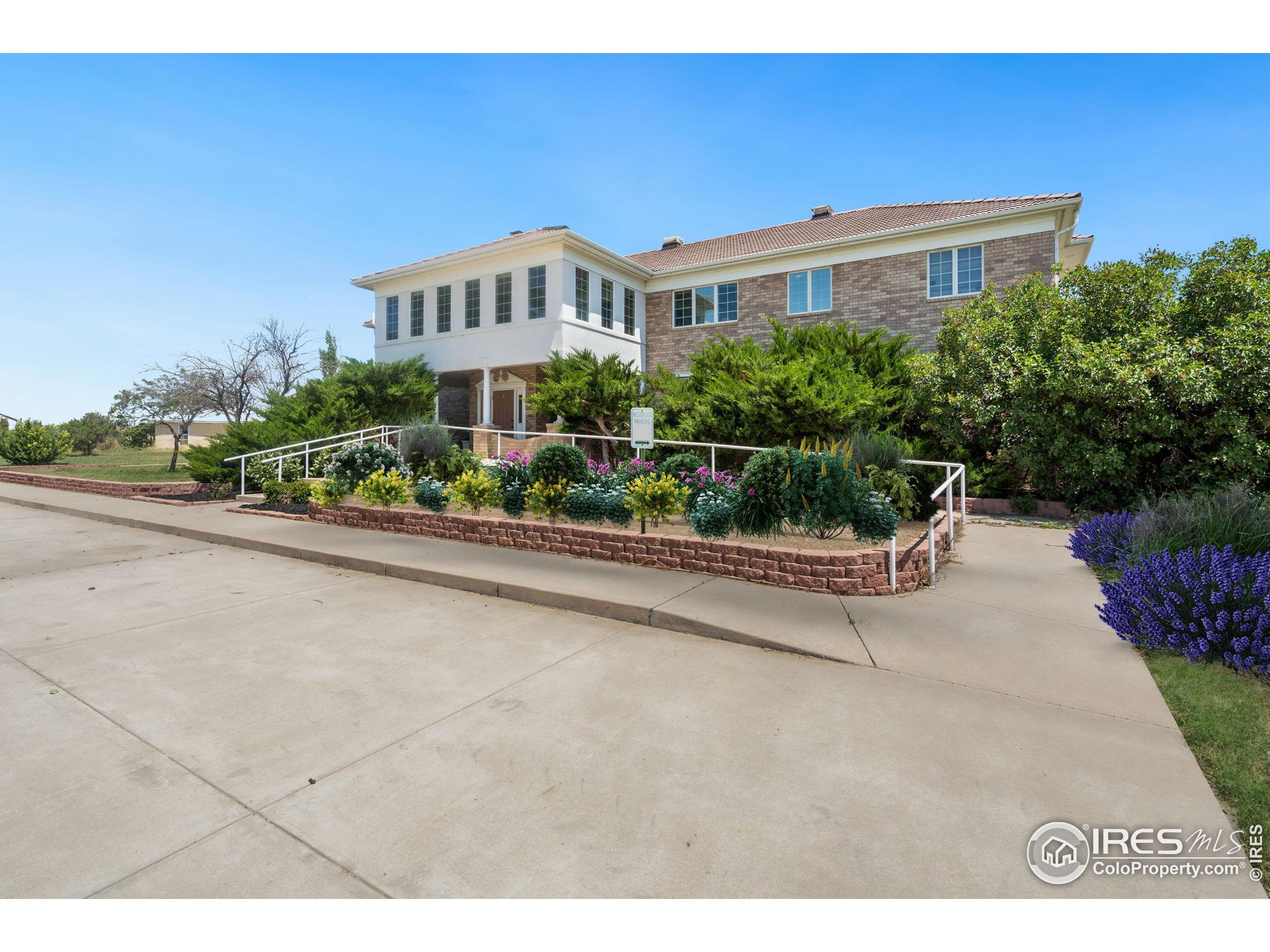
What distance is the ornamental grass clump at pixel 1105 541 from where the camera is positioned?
20.8ft

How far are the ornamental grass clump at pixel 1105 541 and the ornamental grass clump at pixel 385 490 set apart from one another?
898 centimetres

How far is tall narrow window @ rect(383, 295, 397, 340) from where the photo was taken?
2109 cm

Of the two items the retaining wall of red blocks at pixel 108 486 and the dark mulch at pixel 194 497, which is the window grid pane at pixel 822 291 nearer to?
the dark mulch at pixel 194 497

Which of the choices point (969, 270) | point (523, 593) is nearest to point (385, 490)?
point (523, 593)

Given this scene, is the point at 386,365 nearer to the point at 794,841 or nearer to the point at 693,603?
the point at 693,603

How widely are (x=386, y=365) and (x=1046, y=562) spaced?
1728cm

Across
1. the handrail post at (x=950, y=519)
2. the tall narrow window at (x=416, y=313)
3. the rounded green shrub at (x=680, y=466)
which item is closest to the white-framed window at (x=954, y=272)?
the handrail post at (x=950, y=519)

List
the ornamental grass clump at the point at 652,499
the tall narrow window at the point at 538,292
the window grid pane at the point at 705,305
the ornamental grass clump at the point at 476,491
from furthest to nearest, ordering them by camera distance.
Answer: the window grid pane at the point at 705,305
the tall narrow window at the point at 538,292
the ornamental grass clump at the point at 476,491
the ornamental grass clump at the point at 652,499

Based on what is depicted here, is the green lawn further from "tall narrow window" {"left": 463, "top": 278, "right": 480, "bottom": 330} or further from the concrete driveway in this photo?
"tall narrow window" {"left": 463, "top": 278, "right": 480, "bottom": 330}

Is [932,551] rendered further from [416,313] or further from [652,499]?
[416,313]

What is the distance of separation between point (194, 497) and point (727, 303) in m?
15.3

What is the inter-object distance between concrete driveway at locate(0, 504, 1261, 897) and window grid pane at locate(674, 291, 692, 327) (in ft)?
54.0

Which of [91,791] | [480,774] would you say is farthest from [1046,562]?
[91,791]

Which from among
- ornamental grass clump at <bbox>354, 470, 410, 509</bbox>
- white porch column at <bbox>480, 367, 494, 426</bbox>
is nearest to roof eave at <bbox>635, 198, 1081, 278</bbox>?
→ white porch column at <bbox>480, 367, 494, 426</bbox>
